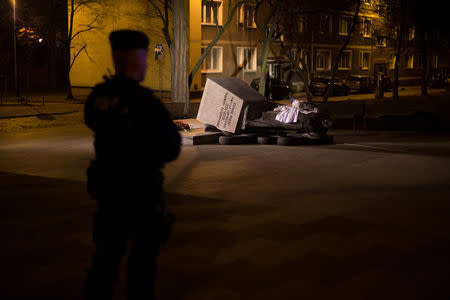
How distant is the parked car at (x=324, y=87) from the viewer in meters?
40.2

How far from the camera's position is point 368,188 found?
28.2 ft

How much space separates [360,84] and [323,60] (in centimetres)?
1022

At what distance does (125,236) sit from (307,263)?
7.37ft

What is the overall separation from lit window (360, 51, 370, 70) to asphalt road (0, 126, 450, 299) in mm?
48437

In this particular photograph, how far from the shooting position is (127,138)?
3201mm

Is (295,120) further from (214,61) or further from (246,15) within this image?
(246,15)

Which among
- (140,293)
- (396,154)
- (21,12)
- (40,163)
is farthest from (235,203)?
(21,12)

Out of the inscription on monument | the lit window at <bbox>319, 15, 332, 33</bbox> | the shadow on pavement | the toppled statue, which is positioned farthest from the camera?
the lit window at <bbox>319, 15, 332, 33</bbox>

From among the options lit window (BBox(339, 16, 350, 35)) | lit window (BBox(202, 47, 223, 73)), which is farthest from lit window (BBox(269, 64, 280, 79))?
lit window (BBox(339, 16, 350, 35))

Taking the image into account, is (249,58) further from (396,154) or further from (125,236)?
(125,236)

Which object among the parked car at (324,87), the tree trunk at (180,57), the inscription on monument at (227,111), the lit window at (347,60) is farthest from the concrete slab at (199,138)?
the lit window at (347,60)

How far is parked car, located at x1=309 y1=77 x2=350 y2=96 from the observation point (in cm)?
4025

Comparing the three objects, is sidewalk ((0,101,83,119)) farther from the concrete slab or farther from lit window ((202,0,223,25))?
lit window ((202,0,223,25))

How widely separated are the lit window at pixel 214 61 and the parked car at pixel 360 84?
1012 centimetres
